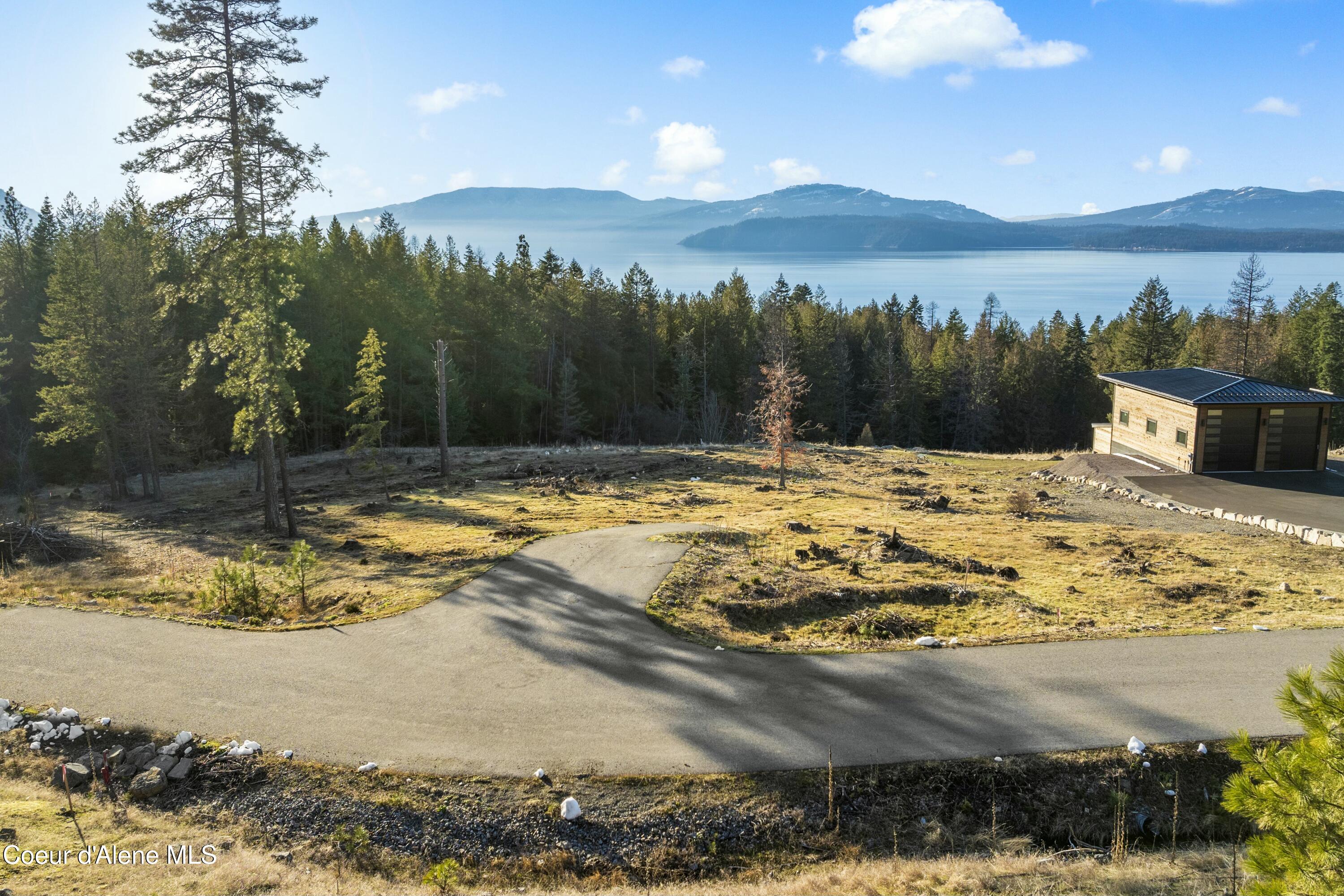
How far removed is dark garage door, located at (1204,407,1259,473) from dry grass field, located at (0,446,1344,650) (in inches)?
205

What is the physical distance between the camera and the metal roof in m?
28.0

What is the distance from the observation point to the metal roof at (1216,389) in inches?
1103

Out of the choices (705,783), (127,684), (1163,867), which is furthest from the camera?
(127,684)

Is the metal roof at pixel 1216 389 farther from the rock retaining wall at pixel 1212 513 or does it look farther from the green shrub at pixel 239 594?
the green shrub at pixel 239 594

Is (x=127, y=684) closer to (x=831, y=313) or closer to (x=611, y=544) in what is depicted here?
(x=611, y=544)

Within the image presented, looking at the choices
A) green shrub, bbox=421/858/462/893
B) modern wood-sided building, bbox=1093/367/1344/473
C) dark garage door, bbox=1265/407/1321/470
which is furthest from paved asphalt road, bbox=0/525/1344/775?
dark garage door, bbox=1265/407/1321/470

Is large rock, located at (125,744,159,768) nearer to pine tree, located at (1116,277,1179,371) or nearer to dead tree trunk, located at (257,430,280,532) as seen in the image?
dead tree trunk, located at (257,430,280,532)

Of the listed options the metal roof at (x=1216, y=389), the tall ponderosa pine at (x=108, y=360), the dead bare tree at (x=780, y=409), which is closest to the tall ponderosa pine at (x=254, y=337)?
the tall ponderosa pine at (x=108, y=360)

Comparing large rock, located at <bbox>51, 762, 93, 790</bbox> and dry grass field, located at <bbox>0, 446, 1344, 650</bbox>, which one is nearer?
large rock, located at <bbox>51, 762, 93, 790</bbox>

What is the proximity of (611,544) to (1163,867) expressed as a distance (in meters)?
13.1

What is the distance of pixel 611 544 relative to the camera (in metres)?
19.0

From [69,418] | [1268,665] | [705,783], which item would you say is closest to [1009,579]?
[1268,665]

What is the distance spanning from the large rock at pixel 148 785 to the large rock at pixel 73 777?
Answer: 567mm

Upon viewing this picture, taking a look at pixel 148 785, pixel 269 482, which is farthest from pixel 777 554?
pixel 269 482
